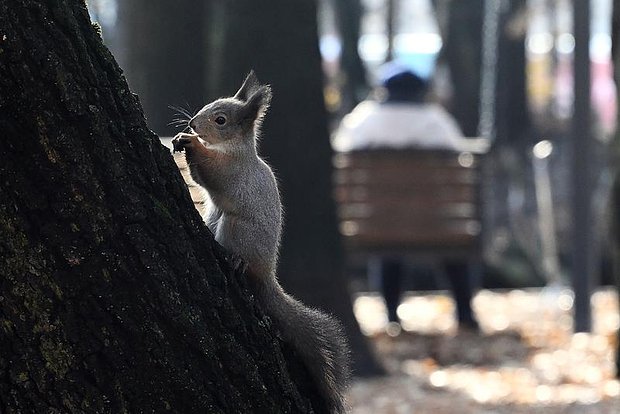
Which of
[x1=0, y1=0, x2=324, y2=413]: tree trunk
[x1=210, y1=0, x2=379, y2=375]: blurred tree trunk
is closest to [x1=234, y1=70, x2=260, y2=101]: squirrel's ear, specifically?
[x1=0, y1=0, x2=324, y2=413]: tree trunk

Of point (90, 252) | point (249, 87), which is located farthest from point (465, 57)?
point (90, 252)

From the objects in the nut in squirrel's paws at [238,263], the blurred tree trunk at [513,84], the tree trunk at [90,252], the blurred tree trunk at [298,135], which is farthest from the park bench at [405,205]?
the tree trunk at [90,252]

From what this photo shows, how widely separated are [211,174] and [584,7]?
6.46 meters

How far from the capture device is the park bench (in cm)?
949

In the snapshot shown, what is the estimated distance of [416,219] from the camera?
31.3 feet

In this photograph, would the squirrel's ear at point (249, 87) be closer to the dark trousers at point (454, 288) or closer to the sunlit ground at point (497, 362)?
the sunlit ground at point (497, 362)

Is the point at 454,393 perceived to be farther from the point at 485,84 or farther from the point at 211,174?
the point at 485,84

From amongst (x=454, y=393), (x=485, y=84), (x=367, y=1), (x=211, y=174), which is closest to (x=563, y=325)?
(x=454, y=393)

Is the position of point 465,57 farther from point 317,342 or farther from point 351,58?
point 317,342

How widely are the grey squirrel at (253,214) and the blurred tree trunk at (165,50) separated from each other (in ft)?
12.3

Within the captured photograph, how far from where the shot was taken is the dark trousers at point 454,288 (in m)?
9.85

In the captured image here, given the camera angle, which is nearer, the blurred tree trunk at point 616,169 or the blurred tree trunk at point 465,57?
the blurred tree trunk at point 616,169

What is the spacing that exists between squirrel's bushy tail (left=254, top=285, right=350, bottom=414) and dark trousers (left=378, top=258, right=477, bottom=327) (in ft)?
20.6

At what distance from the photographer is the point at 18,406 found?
2475 mm
